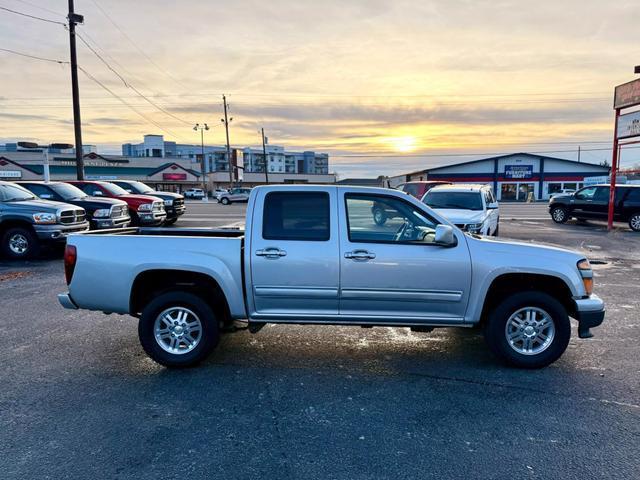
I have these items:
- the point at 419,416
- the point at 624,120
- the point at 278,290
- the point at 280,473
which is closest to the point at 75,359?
the point at 278,290

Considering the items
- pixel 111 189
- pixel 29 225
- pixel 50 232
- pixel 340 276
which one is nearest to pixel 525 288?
pixel 340 276

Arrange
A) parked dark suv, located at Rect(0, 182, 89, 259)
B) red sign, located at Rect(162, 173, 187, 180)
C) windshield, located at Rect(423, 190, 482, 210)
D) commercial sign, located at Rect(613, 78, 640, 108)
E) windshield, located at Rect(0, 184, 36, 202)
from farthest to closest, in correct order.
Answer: red sign, located at Rect(162, 173, 187, 180) < commercial sign, located at Rect(613, 78, 640, 108) < windshield, located at Rect(423, 190, 482, 210) < windshield, located at Rect(0, 184, 36, 202) < parked dark suv, located at Rect(0, 182, 89, 259)

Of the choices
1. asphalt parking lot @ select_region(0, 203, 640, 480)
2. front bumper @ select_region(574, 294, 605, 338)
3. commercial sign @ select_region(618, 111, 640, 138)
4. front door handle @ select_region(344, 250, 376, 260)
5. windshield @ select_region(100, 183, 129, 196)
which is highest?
commercial sign @ select_region(618, 111, 640, 138)

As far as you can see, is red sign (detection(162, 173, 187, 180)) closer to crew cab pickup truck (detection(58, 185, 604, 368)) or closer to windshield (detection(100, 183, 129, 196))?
windshield (detection(100, 183, 129, 196))

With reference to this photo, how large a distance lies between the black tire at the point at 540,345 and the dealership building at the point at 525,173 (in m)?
54.1

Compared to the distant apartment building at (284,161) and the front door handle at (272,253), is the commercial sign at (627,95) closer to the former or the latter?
the front door handle at (272,253)

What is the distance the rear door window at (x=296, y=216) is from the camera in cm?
451

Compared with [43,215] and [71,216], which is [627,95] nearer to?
[71,216]

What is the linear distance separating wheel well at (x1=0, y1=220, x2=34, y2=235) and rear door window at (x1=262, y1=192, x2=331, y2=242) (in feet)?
28.1

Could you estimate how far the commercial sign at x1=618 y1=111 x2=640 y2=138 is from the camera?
15.8m

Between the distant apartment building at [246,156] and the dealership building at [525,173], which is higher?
the distant apartment building at [246,156]

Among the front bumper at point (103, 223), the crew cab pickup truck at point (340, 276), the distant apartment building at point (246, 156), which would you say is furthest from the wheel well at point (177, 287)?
the distant apartment building at point (246, 156)

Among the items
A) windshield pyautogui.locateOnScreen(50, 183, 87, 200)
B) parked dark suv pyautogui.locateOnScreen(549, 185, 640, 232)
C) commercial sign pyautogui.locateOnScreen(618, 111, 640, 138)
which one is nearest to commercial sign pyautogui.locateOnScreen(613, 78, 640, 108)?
commercial sign pyautogui.locateOnScreen(618, 111, 640, 138)

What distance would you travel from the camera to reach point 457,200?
12.7 metres
